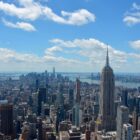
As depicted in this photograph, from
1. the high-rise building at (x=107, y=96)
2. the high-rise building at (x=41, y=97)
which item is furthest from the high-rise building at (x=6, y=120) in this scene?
the high-rise building at (x=41, y=97)

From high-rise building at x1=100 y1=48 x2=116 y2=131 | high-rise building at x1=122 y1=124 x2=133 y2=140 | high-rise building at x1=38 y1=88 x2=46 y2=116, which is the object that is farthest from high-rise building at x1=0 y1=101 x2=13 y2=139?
Result: high-rise building at x1=38 y1=88 x2=46 y2=116

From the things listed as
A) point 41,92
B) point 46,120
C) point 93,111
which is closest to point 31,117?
point 46,120

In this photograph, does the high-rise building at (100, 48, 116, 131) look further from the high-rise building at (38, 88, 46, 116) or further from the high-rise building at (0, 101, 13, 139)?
the high-rise building at (0, 101, 13, 139)

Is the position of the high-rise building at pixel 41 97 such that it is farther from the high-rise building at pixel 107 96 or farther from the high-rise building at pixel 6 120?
the high-rise building at pixel 6 120

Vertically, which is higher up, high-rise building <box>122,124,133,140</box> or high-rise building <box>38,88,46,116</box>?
high-rise building <box>38,88,46,116</box>

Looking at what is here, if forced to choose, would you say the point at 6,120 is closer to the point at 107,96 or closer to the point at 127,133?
the point at 127,133

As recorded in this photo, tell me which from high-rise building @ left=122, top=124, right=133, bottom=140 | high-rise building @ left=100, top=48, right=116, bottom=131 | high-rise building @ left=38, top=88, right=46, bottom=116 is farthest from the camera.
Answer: high-rise building @ left=38, top=88, right=46, bottom=116

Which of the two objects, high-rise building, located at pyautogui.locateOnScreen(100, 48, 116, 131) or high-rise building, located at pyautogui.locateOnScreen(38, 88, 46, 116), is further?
high-rise building, located at pyautogui.locateOnScreen(38, 88, 46, 116)

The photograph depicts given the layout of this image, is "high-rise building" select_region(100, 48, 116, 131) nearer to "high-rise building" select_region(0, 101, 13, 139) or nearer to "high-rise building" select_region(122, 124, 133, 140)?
"high-rise building" select_region(0, 101, 13, 139)

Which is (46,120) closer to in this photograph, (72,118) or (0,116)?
(72,118)

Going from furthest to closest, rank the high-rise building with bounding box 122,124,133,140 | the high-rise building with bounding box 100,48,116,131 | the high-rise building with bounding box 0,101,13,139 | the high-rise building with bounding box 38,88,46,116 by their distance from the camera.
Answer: the high-rise building with bounding box 38,88,46,116 < the high-rise building with bounding box 100,48,116,131 < the high-rise building with bounding box 0,101,13,139 < the high-rise building with bounding box 122,124,133,140
